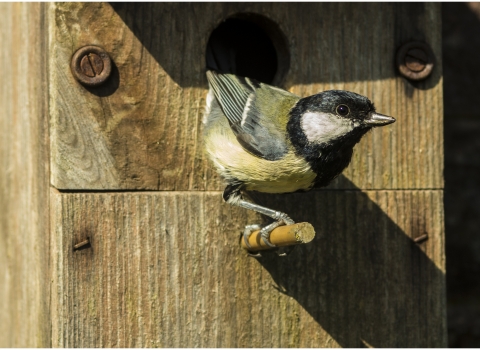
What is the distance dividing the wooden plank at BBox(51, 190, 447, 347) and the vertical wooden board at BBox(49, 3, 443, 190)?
95 mm

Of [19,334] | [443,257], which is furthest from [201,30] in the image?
[19,334]

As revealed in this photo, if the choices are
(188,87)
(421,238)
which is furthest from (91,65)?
(421,238)

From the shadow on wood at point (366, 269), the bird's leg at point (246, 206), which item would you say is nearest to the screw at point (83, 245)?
the bird's leg at point (246, 206)

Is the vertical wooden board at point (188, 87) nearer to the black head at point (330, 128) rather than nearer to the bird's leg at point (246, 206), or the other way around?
the bird's leg at point (246, 206)

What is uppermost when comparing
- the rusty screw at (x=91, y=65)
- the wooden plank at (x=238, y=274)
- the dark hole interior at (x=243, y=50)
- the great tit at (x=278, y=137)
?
the dark hole interior at (x=243, y=50)

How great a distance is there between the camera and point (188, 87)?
9.32 ft

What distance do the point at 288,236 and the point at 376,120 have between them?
524mm

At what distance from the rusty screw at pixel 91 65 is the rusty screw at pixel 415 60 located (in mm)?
1083

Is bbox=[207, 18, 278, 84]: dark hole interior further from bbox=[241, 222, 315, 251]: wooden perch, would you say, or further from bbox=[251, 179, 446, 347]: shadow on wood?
bbox=[241, 222, 315, 251]: wooden perch

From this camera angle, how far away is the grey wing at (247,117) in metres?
2.75

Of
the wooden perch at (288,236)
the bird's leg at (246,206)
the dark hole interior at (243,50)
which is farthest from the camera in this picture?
the dark hole interior at (243,50)

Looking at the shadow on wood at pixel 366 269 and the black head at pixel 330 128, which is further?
the shadow on wood at pixel 366 269

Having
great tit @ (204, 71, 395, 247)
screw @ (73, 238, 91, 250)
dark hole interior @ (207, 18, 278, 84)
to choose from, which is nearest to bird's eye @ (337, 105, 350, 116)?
great tit @ (204, 71, 395, 247)

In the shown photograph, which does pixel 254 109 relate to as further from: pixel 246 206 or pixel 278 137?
pixel 246 206
